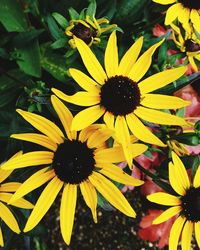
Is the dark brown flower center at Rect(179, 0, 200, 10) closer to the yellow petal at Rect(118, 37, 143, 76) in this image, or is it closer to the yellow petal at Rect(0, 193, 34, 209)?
the yellow petal at Rect(118, 37, 143, 76)

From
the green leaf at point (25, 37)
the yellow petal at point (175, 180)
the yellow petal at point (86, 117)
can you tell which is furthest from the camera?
the green leaf at point (25, 37)

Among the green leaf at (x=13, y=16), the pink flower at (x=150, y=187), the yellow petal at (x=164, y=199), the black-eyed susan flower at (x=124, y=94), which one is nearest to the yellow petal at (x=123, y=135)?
the black-eyed susan flower at (x=124, y=94)

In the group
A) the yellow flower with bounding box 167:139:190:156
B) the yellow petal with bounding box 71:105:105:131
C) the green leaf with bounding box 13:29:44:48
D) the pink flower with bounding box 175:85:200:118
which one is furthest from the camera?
the pink flower with bounding box 175:85:200:118

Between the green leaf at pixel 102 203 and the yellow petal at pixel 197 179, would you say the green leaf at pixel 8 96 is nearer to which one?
the green leaf at pixel 102 203

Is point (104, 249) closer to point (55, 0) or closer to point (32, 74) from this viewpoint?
point (32, 74)

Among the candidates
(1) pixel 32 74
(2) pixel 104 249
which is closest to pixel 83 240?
(2) pixel 104 249

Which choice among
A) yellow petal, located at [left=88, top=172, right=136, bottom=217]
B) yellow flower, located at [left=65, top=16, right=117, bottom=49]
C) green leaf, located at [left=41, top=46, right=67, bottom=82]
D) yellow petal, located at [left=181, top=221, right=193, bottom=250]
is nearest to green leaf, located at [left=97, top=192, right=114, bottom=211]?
yellow petal, located at [left=88, top=172, right=136, bottom=217]
